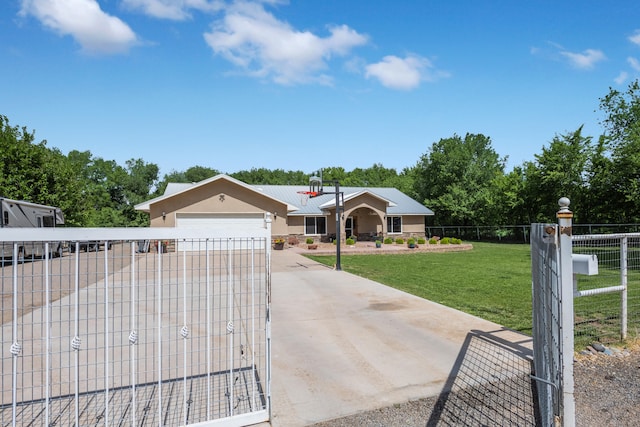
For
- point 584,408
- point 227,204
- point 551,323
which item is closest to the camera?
point 551,323

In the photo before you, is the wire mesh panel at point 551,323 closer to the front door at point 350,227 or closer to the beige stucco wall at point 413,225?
the front door at point 350,227

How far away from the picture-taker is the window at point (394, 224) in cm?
3042

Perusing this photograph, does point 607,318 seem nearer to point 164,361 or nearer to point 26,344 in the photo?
point 164,361

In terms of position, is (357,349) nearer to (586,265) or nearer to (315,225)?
(586,265)

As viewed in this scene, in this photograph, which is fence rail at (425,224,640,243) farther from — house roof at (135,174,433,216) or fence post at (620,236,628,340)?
fence post at (620,236,628,340)

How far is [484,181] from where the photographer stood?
127ft

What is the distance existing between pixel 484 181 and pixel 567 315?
1561 inches

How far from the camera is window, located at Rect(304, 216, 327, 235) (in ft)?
92.0

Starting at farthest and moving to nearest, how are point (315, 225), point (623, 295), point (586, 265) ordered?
point (315, 225)
point (623, 295)
point (586, 265)

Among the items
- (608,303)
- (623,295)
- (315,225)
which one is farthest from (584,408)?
(315,225)

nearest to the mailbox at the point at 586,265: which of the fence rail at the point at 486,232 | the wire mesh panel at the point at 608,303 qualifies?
the wire mesh panel at the point at 608,303

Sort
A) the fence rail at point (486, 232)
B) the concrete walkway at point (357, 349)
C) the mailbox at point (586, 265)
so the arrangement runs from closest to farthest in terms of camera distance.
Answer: the mailbox at point (586, 265), the concrete walkway at point (357, 349), the fence rail at point (486, 232)

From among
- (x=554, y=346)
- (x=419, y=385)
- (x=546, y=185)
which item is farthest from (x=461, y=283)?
(x=546, y=185)

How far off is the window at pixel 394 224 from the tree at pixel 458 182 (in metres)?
8.27
